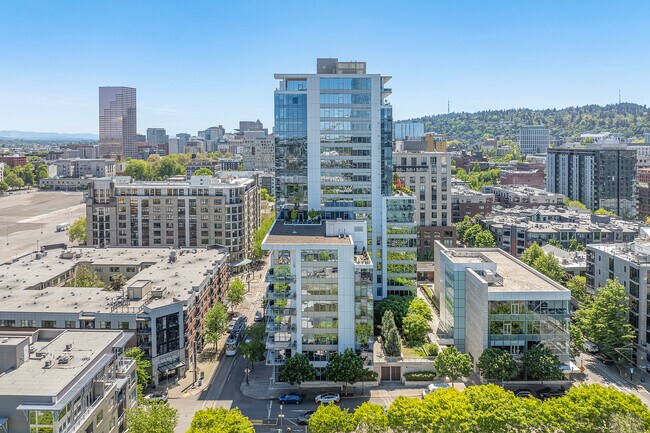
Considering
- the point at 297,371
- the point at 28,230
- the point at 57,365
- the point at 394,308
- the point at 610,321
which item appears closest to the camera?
the point at 57,365

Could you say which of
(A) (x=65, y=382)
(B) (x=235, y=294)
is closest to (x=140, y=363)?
(A) (x=65, y=382)

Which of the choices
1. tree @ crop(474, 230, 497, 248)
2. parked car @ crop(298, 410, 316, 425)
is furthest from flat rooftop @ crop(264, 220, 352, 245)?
tree @ crop(474, 230, 497, 248)

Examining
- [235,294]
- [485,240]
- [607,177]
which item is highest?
[607,177]

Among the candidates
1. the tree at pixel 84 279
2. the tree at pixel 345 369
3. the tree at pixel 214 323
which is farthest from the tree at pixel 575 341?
the tree at pixel 84 279

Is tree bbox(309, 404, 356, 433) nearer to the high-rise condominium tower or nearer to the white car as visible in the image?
the white car

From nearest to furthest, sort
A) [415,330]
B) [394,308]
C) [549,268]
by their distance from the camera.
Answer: [415,330], [394,308], [549,268]

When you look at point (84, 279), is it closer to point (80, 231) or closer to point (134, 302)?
point (134, 302)
